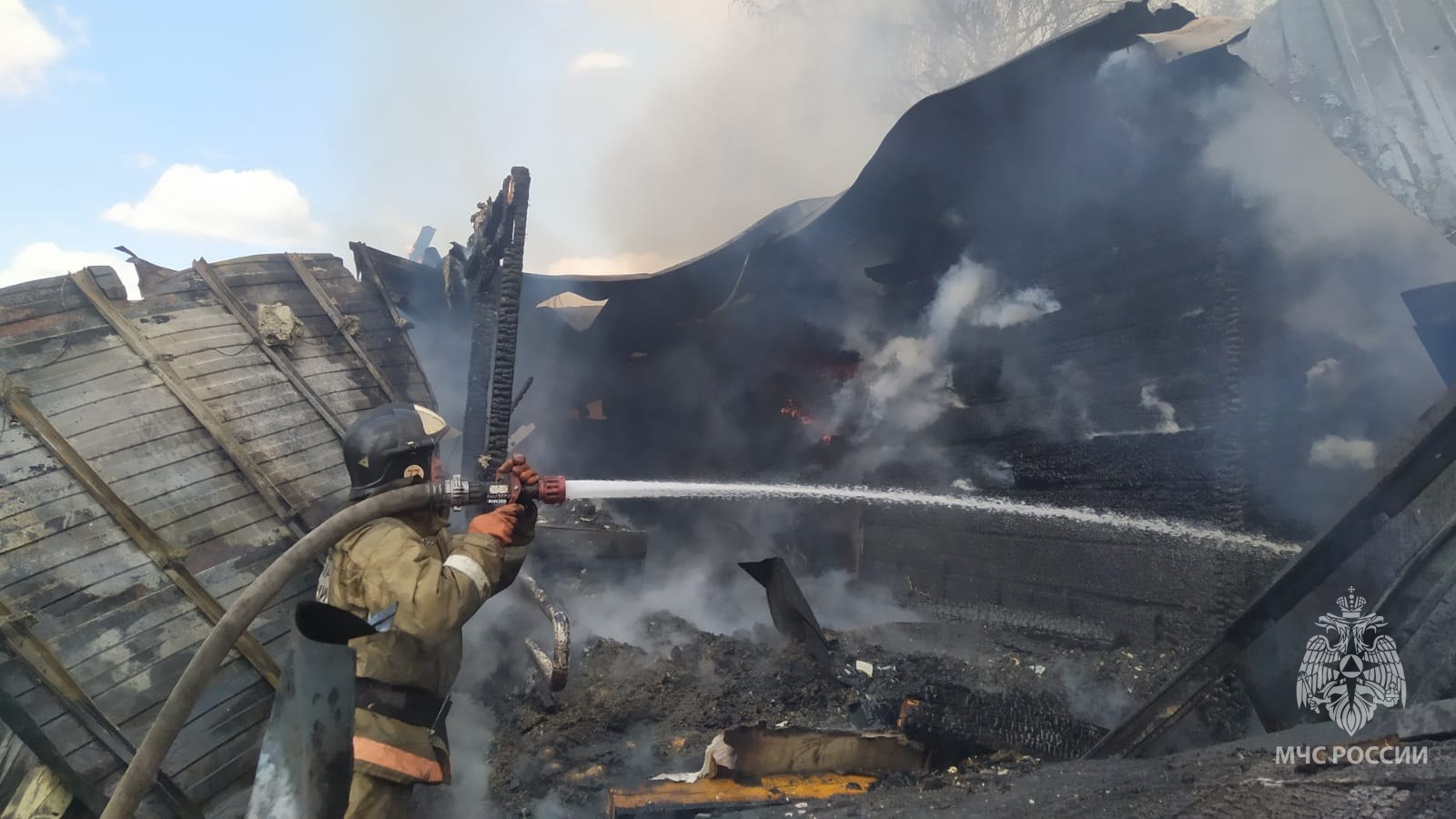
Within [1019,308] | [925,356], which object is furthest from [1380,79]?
[925,356]

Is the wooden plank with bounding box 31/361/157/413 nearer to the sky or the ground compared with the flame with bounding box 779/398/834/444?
nearer to the sky

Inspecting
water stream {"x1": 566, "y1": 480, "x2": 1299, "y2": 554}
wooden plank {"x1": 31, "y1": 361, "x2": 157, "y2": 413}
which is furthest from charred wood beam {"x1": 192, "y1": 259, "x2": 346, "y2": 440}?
water stream {"x1": 566, "y1": 480, "x2": 1299, "y2": 554}

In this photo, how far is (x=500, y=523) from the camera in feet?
10.5

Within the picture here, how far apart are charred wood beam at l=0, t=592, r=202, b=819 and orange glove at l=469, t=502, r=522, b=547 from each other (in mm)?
2390

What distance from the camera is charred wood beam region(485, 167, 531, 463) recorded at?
5215 millimetres

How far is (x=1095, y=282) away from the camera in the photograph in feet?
20.2

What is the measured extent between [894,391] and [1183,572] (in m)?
4.06

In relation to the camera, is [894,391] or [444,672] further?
[894,391]

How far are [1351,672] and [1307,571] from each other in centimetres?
46

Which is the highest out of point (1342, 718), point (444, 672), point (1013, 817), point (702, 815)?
point (444, 672)

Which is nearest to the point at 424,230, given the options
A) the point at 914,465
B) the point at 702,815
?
the point at 914,465

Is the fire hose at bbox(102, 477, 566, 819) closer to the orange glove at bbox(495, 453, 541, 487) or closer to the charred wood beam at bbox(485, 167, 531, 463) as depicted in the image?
the orange glove at bbox(495, 453, 541, 487)

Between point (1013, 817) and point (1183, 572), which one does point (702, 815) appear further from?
point (1183, 572)

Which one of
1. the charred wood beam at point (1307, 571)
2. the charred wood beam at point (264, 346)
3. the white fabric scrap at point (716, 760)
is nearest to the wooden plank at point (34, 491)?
the charred wood beam at point (264, 346)
